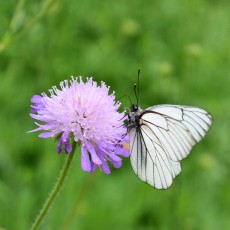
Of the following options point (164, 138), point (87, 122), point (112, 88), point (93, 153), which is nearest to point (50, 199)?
point (93, 153)

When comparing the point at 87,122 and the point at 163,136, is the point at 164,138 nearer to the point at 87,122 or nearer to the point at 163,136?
the point at 163,136

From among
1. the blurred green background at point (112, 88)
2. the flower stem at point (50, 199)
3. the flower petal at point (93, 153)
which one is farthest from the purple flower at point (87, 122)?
the blurred green background at point (112, 88)

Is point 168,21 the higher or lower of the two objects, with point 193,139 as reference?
higher

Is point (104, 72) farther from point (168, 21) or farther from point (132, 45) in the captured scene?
point (168, 21)

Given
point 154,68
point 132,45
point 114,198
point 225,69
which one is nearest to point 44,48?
point 114,198

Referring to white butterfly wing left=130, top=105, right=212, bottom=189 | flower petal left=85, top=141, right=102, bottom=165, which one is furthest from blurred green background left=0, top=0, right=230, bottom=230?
flower petal left=85, top=141, right=102, bottom=165

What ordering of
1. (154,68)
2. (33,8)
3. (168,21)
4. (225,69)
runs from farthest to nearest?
(168,21), (225,69), (154,68), (33,8)
